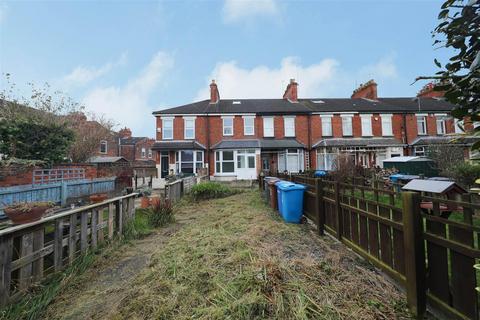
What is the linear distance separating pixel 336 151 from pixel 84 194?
18.2 meters

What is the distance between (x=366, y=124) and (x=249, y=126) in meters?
10.9

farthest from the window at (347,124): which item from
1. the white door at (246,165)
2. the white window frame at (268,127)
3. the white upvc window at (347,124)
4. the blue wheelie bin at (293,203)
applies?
the blue wheelie bin at (293,203)

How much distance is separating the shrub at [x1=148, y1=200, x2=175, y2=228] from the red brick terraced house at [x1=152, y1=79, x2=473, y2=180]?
42.1ft

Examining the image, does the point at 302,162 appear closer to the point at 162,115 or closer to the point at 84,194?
the point at 162,115

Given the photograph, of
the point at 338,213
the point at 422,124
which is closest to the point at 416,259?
the point at 338,213

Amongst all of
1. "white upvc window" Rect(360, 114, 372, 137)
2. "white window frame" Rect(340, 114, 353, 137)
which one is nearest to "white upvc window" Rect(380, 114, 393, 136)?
"white upvc window" Rect(360, 114, 372, 137)

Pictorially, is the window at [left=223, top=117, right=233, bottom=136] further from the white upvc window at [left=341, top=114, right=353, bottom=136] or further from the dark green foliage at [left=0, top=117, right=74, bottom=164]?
the dark green foliage at [left=0, top=117, right=74, bottom=164]

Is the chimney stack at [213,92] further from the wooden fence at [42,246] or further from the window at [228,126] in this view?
the wooden fence at [42,246]

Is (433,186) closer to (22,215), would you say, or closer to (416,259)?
(416,259)

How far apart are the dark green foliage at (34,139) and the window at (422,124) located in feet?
91.0

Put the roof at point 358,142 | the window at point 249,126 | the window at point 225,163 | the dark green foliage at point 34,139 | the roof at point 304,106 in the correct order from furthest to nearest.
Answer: the roof at point 304,106 < the window at point 249,126 < the roof at point 358,142 < the window at point 225,163 < the dark green foliage at point 34,139

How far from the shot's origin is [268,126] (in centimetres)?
2127

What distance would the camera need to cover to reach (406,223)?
2.40m

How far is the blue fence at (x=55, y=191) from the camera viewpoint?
6370 millimetres
